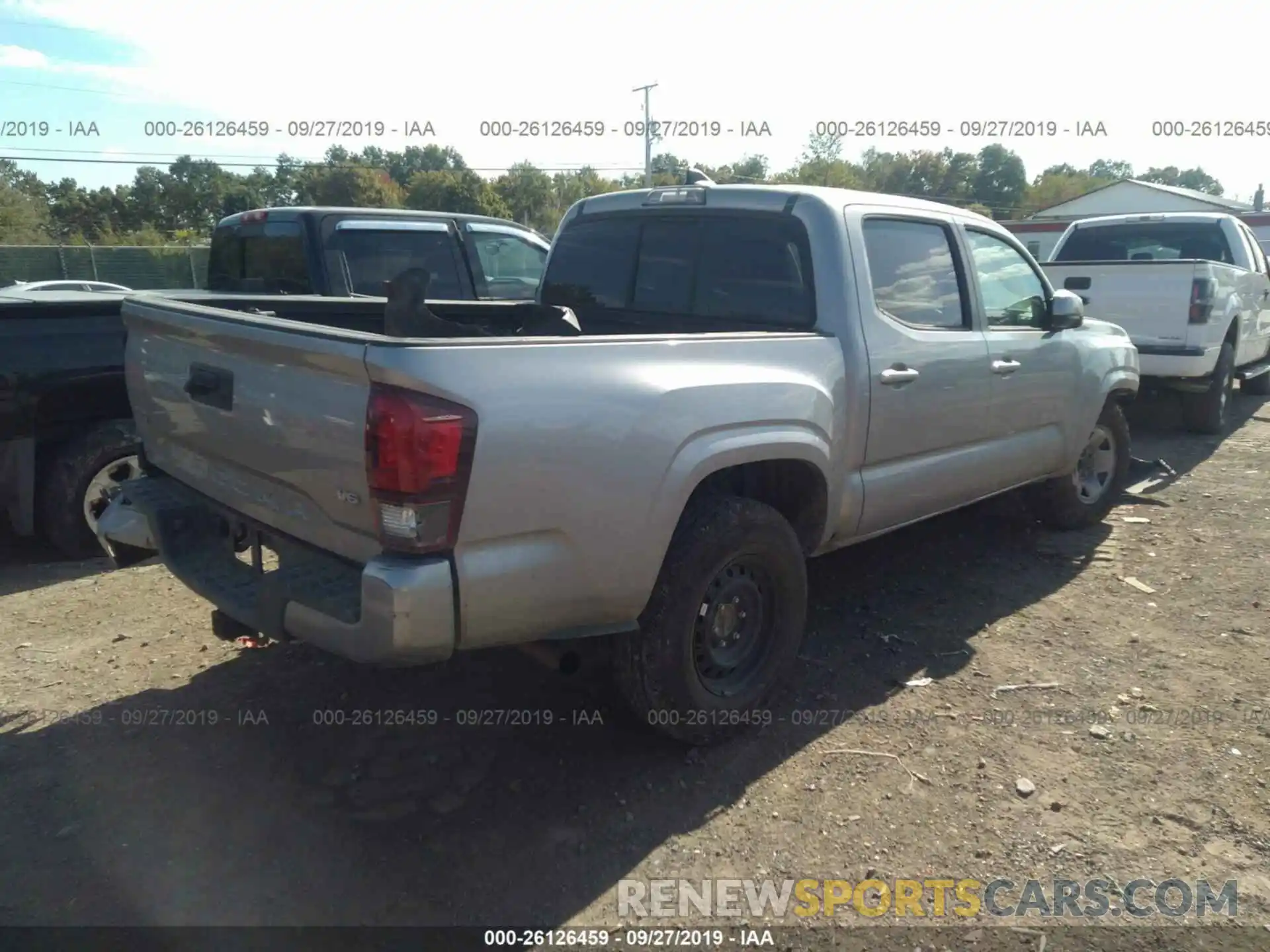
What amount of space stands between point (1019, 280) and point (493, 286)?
13.7 ft

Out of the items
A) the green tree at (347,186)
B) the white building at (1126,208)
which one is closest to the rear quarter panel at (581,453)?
the white building at (1126,208)

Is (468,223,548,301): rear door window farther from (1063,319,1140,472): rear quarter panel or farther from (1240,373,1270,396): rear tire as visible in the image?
(1240,373,1270,396): rear tire

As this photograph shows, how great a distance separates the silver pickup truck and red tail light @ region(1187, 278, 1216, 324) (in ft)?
12.4

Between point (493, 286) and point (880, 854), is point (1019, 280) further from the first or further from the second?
point (493, 286)

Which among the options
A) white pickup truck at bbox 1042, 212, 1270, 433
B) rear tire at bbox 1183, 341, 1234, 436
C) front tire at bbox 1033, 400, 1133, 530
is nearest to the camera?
front tire at bbox 1033, 400, 1133, 530

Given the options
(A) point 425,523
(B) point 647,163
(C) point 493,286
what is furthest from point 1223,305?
(B) point 647,163

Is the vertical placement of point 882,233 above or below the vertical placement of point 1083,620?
above

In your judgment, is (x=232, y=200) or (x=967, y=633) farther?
(x=232, y=200)

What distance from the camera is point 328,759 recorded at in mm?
3324

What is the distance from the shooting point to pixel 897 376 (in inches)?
151

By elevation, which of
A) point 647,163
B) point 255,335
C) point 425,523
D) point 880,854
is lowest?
point 880,854

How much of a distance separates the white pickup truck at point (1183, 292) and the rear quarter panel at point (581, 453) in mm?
6376

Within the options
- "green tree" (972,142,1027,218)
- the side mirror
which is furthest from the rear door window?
"green tree" (972,142,1027,218)

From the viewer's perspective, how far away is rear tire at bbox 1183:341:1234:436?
341 inches
